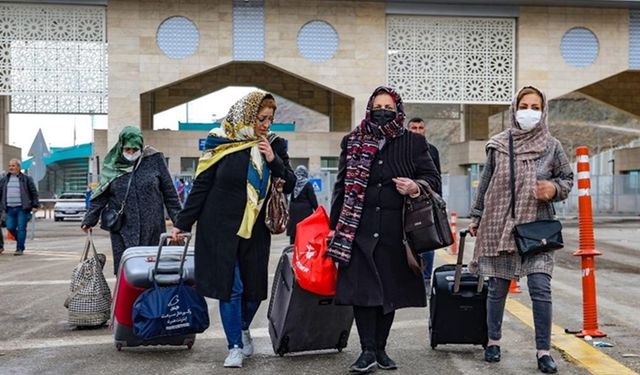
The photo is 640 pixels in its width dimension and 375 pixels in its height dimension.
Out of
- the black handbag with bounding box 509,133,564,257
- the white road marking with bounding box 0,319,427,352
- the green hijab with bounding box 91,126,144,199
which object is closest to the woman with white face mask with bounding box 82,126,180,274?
the green hijab with bounding box 91,126,144,199

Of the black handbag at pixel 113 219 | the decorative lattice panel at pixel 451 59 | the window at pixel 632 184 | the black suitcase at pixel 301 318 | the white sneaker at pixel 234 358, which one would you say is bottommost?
the white sneaker at pixel 234 358

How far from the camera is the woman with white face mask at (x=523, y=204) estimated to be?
525 centimetres

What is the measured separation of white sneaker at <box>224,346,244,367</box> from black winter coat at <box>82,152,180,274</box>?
1642mm

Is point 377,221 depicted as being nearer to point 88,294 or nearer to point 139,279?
point 139,279

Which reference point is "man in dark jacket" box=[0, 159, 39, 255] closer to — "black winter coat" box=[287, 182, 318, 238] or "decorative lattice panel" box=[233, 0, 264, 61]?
"black winter coat" box=[287, 182, 318, 238]

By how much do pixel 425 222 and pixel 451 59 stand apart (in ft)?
92.8

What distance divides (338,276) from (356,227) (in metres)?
0.30

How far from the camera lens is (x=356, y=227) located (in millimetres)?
5047

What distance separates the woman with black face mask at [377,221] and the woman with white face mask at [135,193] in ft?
6.63

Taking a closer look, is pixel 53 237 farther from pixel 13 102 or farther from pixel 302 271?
pixel 302 271

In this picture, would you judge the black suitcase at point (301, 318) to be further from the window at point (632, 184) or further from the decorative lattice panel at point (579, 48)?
the window at point (632, 184)

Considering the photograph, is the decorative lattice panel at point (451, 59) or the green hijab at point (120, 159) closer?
the green hijab at point (120, 159)

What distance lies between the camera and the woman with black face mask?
5012 millimetres

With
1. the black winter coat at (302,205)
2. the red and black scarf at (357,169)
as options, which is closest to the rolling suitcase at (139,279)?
the red and black scarf at (357,169)
